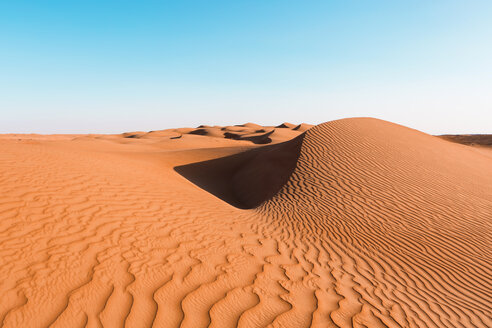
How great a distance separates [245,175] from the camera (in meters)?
11.6

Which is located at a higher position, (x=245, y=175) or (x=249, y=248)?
(x=245, y=175)

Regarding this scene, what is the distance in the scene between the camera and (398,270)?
4871mm

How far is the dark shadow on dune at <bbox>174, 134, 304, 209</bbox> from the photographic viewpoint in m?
9.48

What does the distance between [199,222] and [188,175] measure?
634 cm

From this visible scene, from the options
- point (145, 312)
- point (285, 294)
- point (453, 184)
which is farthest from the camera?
point (453, 184)

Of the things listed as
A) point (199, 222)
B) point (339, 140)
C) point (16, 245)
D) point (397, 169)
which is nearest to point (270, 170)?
point (339, 140)

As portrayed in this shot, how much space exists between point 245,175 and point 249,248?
6756 mm

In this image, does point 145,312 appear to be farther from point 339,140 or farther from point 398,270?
point 339,140

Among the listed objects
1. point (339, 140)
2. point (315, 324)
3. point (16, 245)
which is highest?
point (339, 140)

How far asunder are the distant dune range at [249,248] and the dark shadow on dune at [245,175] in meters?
0.21

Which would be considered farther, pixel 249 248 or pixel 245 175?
pixel 245 175

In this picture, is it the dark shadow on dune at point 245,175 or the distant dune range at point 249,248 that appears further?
the dark shadow on dune at point 245,175

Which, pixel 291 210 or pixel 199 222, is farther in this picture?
pixel 291 210

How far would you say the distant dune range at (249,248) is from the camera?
310 cm
